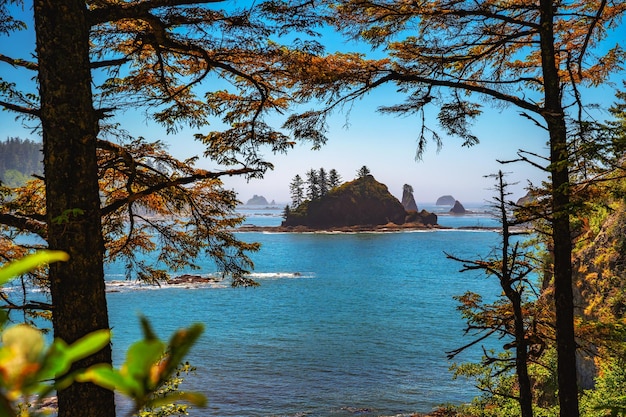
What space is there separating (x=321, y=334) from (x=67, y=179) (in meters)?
29.6

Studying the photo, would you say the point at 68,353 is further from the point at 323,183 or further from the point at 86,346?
the point at 323,183

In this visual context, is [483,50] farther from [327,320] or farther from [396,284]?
[396,284]

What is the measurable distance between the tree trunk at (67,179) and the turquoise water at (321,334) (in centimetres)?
250

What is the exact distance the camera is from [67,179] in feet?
13.4

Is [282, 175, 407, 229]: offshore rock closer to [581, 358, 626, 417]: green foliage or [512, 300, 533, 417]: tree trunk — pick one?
[581, 358, 626, 417]: green foliage

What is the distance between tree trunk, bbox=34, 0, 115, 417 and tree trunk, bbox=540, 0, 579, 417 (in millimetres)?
6186

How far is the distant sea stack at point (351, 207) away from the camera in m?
108

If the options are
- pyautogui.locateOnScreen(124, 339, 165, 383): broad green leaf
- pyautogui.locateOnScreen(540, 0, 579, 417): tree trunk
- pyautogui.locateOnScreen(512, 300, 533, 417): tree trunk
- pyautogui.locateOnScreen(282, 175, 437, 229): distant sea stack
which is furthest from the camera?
pyautogui.locateOnScreen(282, 175, 437, 229): distant sea stack

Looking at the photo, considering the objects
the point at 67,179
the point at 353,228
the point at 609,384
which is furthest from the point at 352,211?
the point at 67,179

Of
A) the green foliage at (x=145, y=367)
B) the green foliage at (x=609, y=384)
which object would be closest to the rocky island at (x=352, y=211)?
the green foliage at (x=609, y=384)

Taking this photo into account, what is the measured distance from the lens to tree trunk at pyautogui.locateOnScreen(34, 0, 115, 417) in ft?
13.3

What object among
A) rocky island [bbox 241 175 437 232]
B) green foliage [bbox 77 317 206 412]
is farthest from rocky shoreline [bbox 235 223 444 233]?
green foliage [bbox 77 317 206 412]

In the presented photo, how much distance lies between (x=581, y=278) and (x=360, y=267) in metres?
46.7

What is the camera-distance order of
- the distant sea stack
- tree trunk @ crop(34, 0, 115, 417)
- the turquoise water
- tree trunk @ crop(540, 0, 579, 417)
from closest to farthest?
tree trunk @ crop(34, 0, 115, 417)
tree trunk @ crop(540, 0, 579, 417)
the turquoise water
the distant sea stack
